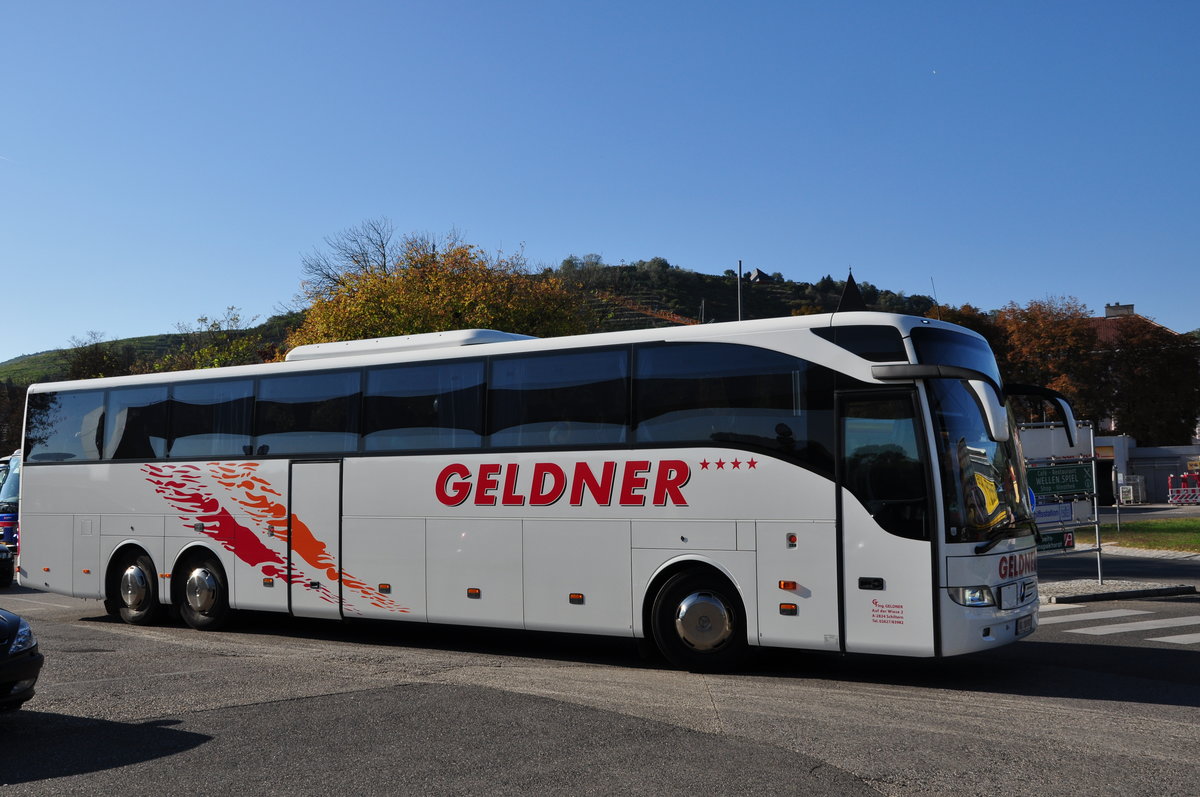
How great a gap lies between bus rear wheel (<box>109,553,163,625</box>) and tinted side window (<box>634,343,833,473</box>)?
8.09 metres

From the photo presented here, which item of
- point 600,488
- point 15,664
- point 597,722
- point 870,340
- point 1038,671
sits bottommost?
point 1038,671

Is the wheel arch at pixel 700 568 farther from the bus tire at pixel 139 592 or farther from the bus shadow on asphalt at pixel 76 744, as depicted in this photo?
the bus tire at pixel 139 592

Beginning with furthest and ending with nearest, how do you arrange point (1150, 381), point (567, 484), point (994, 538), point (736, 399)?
1. point (1150, 381)
2. point (567, 484)
3. point (736, 399)
4. point (994, 538)

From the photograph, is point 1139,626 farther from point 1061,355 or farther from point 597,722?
point 1061,355

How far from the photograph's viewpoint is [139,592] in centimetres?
1484

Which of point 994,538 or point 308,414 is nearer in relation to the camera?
point 994,538

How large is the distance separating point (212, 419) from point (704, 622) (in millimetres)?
7583

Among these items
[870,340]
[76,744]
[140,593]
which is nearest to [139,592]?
[140,593]

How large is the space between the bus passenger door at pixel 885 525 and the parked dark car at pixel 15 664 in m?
6.52

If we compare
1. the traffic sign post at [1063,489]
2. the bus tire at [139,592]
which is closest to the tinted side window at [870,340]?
Answer: the traffic sign post at [1063,489]

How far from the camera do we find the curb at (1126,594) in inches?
653

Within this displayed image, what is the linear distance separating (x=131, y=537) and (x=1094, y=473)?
1488 centimetres

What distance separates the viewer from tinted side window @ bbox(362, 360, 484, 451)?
1191 centimetres

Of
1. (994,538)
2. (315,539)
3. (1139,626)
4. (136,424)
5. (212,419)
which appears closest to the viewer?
(994,538)
